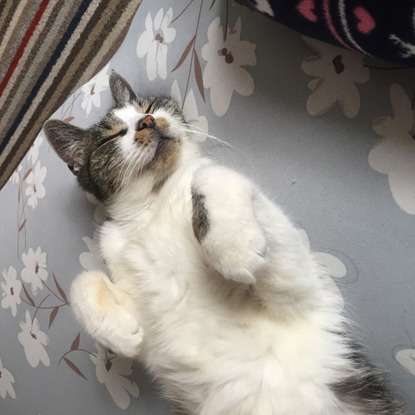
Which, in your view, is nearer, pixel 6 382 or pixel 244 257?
pixel 244 257

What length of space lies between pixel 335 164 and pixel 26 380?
988 mm

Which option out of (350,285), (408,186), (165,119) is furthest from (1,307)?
(408,186)

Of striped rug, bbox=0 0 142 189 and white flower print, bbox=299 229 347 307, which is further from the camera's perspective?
striped rug, bbox=0 0 142 189

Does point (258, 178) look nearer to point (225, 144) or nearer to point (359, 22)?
point (225, 144)

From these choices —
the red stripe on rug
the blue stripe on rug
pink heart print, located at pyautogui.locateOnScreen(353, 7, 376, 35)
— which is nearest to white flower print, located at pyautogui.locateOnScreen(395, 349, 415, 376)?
pink heart print, located at pyautogui.locateOnScreen(353, 7, 376, 35)

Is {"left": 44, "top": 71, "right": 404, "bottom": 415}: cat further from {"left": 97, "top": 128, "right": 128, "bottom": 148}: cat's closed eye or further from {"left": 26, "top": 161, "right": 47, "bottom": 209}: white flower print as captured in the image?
{"left": 26, "top": 161, "right": 47, "bottom": 209}: white flower print

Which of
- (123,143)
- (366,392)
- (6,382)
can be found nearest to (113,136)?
(123,143)

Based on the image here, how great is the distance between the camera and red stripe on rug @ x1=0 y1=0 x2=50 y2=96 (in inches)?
55.4

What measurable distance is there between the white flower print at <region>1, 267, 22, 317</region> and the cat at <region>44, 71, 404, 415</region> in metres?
0.40

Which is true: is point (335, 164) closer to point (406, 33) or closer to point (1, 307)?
point (406, 33)

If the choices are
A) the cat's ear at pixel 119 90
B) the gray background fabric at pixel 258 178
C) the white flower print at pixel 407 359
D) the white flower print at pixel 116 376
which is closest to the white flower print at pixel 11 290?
the gray background fabric at pixel 258 178

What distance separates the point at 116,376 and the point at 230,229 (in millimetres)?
560

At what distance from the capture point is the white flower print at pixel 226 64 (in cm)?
78

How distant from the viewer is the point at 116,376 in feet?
3.11
